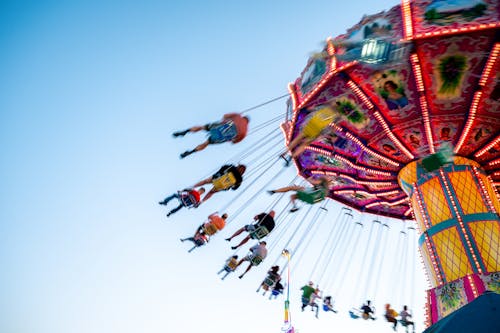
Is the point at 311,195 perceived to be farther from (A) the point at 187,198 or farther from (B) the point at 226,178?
(A) the point at 187,198

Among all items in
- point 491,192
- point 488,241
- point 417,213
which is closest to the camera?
point 488,241

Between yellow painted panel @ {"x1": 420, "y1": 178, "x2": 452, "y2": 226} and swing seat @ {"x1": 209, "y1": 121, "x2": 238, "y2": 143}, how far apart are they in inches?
198

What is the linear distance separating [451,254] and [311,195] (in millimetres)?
3338

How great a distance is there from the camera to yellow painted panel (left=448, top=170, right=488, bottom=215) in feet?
27.6

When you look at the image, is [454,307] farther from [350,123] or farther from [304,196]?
[350,123]

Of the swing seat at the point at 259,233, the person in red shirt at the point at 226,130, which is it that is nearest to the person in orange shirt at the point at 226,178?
the person in red shirt at the point at 226,130

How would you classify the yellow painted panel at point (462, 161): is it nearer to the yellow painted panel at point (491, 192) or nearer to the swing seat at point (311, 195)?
the yellow painted panel at point (491, 192)

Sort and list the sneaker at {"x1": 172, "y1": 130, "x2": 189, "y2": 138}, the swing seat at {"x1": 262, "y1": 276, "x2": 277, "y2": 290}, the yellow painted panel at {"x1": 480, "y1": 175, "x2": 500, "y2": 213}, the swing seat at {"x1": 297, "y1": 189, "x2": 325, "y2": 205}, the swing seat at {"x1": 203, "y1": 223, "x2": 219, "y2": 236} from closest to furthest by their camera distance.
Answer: the sneaker at {"x1": 172, "y1": 130, "x2": 189, "y2": 138} < the swing seat at {"x1": 297, "y1": 189, "x2": 325, "y2": 205} < the yellow painted panel at {"x1": 480, "y1": 175, "x2": 500, "y2": 213} < the swing seat at {"x1": 203, "y1": 223, "x2": 219, "y2": 236} < the swing seat at {"x1": 262, "y1": 276, "x2": 277, "y2": 290}

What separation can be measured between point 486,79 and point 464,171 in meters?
2.46

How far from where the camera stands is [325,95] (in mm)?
8516

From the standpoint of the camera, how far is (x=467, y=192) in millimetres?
8648

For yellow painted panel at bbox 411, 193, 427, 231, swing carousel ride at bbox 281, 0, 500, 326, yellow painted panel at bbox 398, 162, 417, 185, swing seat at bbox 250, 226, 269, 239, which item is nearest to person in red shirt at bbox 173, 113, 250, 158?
swing carousel ride at bbox 281, 0, 500, 326

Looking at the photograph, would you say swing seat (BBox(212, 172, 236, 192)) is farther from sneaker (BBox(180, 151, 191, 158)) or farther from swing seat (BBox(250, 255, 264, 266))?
swing seat (BBox(250, 255, 264, 266))

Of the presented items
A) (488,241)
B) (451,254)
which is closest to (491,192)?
(488,241)
